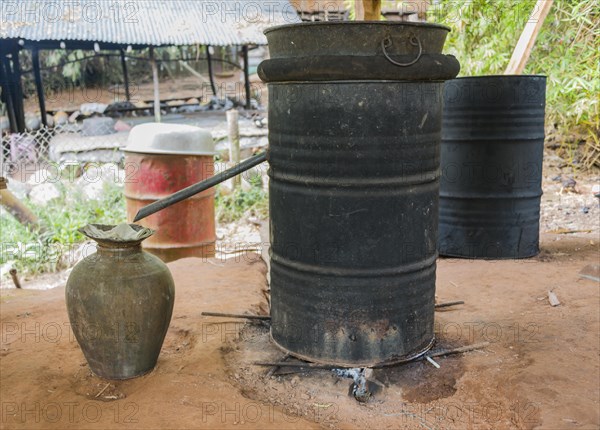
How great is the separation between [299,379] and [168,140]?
3.28 metres

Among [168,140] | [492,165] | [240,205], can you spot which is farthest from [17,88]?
[492,165]

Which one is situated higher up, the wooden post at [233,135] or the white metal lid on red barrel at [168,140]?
the white metal lid on red barrel at [168,140]

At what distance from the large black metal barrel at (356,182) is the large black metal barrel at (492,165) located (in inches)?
85.7

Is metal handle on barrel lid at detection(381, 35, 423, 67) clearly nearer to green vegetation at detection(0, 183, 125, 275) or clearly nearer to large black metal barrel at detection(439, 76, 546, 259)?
large black metal barrel at detection(439, 76, 546, 259)

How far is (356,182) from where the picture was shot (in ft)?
10.1

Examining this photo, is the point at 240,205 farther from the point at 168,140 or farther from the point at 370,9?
the point at 370,9

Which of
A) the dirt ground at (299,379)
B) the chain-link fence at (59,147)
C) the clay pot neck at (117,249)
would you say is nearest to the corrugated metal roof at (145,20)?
the chain-link fence at (59,147)

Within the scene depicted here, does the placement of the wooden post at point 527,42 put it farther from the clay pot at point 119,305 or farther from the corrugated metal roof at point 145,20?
the corrugated metal roof at point 145,20

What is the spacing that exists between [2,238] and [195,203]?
3.44 m

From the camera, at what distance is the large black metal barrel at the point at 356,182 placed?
3.01 metres

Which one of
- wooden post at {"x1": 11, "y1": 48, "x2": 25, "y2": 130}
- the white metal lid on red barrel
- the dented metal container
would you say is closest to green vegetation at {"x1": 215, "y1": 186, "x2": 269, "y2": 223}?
the dented metal container

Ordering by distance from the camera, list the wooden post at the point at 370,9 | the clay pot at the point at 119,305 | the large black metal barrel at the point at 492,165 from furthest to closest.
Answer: the large black metal barrel at the point at 492,165, the wooden post at the point at 370,9, the clay pot at the point at 119,305

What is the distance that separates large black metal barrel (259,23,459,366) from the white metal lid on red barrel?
266 centimetres

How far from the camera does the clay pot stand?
312 centimetres
